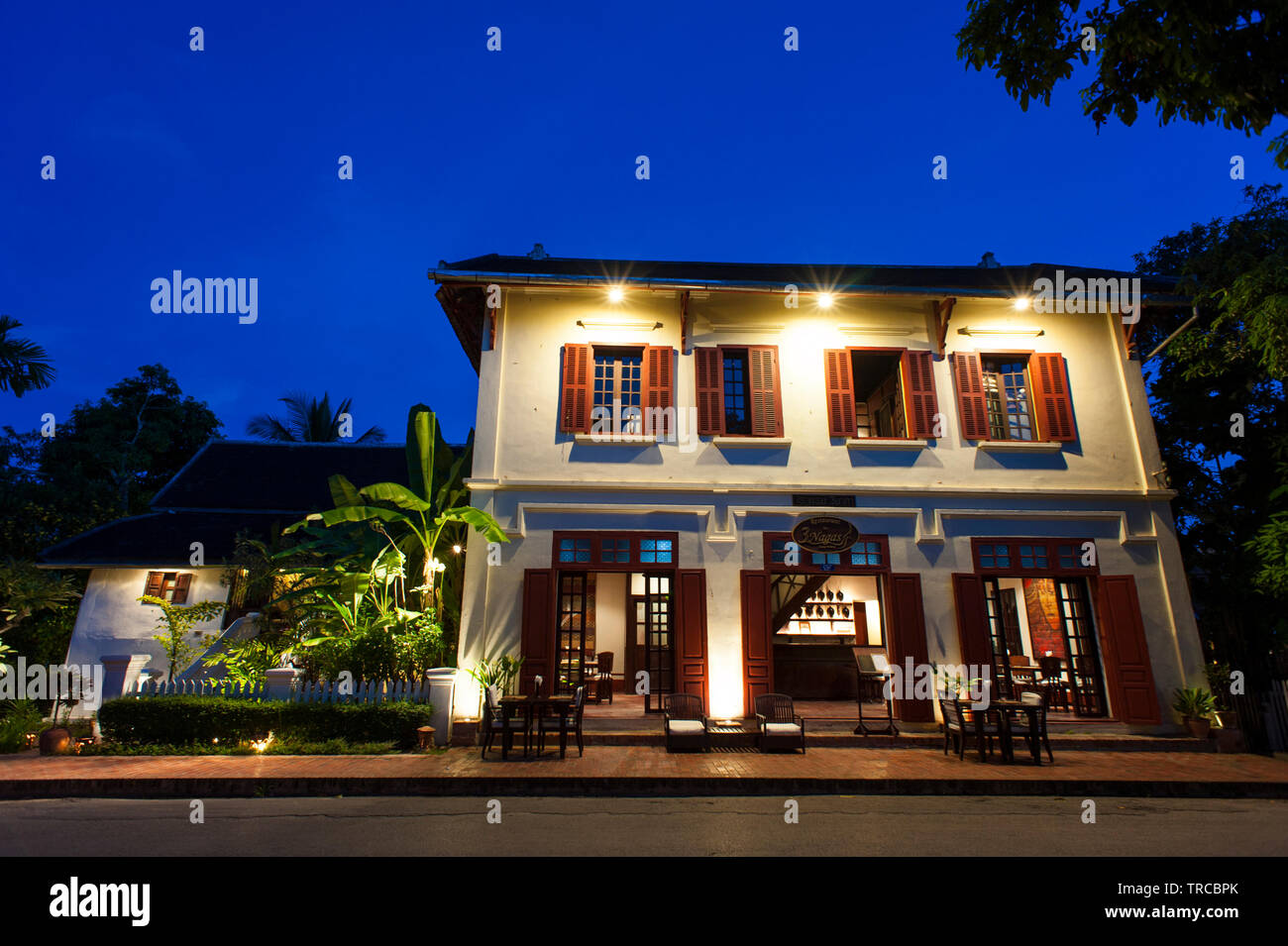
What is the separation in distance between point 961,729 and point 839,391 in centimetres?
586

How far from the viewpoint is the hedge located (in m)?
9.12

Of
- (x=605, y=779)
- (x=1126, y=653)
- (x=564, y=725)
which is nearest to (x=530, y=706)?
(x=564, y=725)

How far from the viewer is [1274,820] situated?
6.40 metres

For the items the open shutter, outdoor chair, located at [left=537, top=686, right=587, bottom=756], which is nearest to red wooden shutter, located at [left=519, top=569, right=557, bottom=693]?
outdoor chair, located at [left=537, top=686, right=587, bottom=756]

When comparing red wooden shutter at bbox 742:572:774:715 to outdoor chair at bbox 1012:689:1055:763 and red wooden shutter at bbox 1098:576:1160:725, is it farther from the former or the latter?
red wooden shutter at bbox 1098:576:1160:725

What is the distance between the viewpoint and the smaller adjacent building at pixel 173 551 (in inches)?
507

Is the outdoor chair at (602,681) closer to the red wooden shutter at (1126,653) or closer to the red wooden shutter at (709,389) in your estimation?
the red wooden shutter at (709,389)

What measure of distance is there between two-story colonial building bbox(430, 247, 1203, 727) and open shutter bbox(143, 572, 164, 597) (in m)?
7.85

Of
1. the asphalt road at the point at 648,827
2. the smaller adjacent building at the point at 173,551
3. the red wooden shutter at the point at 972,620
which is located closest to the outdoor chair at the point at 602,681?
the asphalt road at the point at 648,827

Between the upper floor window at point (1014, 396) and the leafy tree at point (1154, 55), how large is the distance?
5.81m

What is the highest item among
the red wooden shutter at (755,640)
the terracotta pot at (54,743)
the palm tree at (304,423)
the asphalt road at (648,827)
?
the palm tree at (304,423)

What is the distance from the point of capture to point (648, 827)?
5.82m
